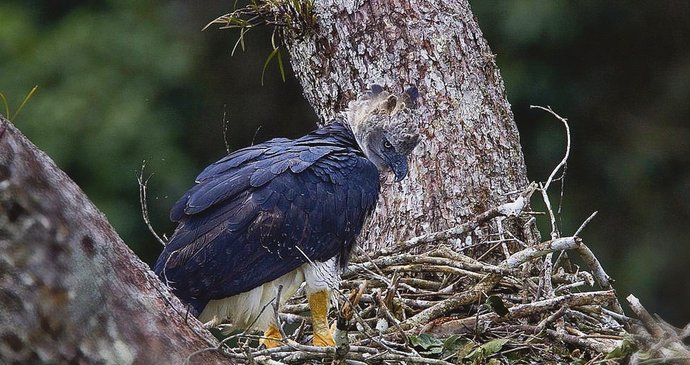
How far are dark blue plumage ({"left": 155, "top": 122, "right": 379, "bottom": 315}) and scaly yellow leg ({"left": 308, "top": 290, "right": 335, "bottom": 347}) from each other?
0.17m

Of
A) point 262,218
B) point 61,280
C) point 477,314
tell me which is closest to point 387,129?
point 262,218

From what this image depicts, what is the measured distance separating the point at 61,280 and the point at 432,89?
9.74 feet

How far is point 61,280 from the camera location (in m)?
3.21

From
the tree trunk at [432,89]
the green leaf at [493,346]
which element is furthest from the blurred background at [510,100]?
the green leaf at [493,346]

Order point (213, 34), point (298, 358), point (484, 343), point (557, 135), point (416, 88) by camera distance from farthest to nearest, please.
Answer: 1. point (213, 34)
2. point (557, 135)
3. point (416, 88)
4. point (484, 343)
5. point (298, 358)

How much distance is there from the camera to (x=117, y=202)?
34.1 ft

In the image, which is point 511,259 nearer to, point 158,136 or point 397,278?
point 397,278

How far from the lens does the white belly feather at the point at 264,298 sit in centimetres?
511

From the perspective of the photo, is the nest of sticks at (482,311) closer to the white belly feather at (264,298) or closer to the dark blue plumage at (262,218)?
the white belly feather at (264,298)

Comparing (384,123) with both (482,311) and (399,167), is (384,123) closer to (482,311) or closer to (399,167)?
(399,167)

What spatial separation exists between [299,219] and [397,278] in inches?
18.9

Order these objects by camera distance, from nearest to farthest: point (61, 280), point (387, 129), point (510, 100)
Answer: point (61, 280), point (387, 129), point (510, 100)

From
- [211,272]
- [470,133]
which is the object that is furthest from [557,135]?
[211,272]

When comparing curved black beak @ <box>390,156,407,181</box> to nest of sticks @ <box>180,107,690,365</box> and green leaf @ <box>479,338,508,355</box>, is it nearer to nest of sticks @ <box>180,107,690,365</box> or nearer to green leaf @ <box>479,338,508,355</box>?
nest of sticks @ <box>180,107,690,365</box>
